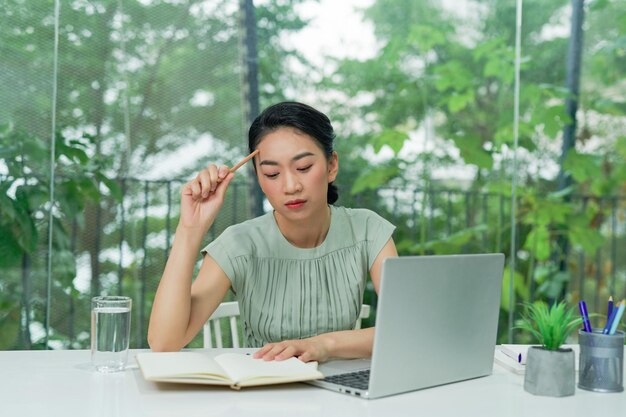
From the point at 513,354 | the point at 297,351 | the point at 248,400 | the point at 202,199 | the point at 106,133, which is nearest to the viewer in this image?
the point at 248,400

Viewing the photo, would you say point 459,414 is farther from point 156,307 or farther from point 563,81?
point 563,81

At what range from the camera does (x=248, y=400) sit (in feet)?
3.85

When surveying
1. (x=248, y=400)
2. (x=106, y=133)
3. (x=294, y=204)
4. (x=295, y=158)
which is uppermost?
(x=106, y=133)

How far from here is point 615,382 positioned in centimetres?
129

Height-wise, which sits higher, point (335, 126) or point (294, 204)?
point (335, 126)

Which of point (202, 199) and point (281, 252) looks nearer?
point (202, 199)

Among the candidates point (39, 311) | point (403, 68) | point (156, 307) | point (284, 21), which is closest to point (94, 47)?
point (284, 21)

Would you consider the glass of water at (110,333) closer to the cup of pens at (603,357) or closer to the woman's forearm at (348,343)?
the woman's forearm at (348,343)

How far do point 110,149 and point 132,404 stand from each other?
197cm

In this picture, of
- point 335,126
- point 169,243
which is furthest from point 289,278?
point 335,126

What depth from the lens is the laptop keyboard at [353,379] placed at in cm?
125

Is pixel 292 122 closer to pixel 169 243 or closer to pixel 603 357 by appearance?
pixel 603 357

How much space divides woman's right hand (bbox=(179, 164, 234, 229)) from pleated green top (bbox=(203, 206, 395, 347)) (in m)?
0.16

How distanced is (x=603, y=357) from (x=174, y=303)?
81 cm
